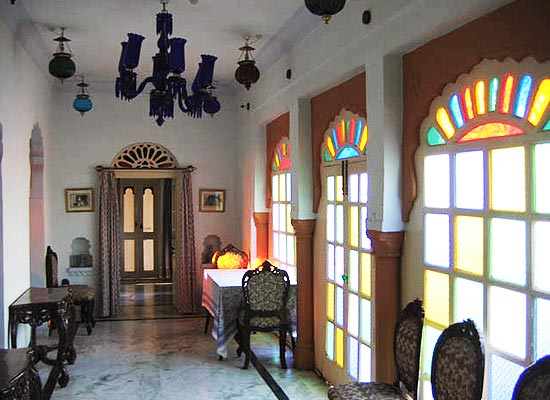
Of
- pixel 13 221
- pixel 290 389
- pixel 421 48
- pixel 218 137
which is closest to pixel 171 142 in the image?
pixel 218 137

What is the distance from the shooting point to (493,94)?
3.08 meters

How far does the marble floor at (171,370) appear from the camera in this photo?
18.0 ft

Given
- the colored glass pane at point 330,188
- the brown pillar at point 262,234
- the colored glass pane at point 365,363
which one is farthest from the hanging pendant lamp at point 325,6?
the brown pillar at point 262,234

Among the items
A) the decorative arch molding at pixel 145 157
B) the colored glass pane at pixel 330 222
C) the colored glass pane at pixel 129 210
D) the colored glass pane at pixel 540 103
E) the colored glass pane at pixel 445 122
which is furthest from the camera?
the colored glass pane at pixel 129 210

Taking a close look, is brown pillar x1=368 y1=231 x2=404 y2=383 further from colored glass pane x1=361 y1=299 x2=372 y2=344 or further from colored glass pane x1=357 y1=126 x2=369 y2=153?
colored glass pane x1=357 y1=126 x2=369 y2=153

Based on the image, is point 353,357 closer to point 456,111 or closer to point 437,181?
point 437,181

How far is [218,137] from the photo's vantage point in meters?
9.48

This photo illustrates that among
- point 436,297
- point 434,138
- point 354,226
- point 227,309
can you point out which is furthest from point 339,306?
point 434,138

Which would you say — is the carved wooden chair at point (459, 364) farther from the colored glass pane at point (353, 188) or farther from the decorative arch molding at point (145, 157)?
the decorative arch molding at point (145, 157)

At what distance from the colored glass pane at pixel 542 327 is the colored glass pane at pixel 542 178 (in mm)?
412

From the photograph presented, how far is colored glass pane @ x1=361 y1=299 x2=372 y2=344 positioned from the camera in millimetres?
4703

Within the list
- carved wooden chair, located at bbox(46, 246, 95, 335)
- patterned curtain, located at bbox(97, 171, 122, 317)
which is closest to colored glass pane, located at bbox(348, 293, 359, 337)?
carved wooden chair, located at bbox(46, 246, 95, 335)

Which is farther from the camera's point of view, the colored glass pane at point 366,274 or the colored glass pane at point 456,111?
the colored glass pane at point 366,274

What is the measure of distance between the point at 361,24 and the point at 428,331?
2.20 metres
